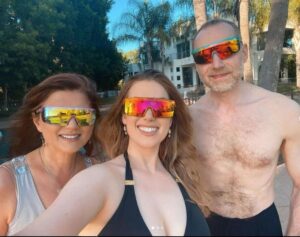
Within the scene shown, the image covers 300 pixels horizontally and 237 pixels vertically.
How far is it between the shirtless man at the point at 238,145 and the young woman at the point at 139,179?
0.99ft

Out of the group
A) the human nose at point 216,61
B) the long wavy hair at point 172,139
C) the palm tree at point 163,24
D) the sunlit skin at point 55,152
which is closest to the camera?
the long wavy hair at point 172,139

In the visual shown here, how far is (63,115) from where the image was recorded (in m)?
2.62

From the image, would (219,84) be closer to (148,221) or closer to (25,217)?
(148,221)

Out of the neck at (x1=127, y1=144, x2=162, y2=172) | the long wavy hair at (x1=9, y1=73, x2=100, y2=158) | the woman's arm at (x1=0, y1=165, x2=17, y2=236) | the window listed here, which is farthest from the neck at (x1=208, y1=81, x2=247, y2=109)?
the window

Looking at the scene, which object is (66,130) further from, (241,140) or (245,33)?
(245,33)

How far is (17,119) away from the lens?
297 centimetres

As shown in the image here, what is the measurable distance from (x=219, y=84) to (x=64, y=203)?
4.92ft

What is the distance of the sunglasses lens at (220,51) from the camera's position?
286 cm

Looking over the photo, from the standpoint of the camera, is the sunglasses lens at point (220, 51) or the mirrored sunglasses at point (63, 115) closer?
the mirrored sunglasses at point (63, 115)

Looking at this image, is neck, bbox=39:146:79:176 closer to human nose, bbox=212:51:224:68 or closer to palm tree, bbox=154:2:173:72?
human nose, bbox=212:51:224:68

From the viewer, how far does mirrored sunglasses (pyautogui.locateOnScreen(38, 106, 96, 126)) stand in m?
2.62

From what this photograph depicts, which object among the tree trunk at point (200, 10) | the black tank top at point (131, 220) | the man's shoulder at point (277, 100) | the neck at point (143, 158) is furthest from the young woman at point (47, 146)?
the tree trunk at point (200, 10)

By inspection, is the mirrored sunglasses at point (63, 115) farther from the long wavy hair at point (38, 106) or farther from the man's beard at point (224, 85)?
the man's beard at point (224, 85)

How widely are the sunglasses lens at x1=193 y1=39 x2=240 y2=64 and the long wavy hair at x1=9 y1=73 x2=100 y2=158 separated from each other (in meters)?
0.79
